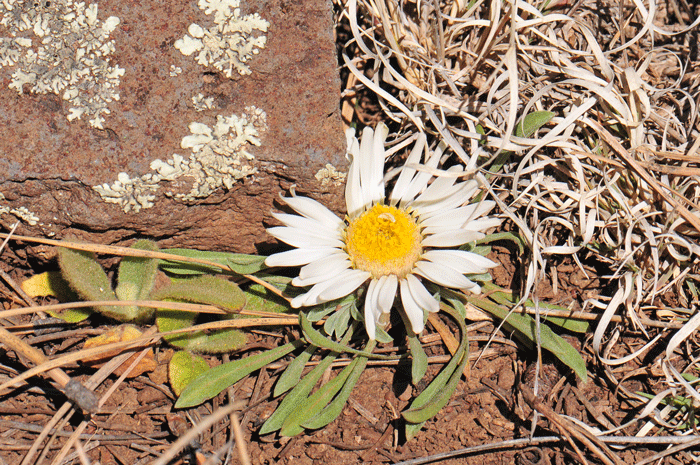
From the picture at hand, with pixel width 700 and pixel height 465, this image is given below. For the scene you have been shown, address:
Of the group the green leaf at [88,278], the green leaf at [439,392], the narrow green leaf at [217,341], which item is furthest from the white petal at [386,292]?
the green leaf at [88,278]

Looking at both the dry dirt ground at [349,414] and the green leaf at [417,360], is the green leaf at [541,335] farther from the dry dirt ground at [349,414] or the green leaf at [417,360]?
the green leaf at [417,360]

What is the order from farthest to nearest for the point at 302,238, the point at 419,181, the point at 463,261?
the point at 419,181 → the point at 302,238 → the point at 463,261

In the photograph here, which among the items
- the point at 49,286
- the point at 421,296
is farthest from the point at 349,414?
the point at 49,286

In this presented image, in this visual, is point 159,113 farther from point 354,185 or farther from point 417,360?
point 417,360

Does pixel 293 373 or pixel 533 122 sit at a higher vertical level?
pixel 533 122

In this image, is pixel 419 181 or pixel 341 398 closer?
pixel 341 398

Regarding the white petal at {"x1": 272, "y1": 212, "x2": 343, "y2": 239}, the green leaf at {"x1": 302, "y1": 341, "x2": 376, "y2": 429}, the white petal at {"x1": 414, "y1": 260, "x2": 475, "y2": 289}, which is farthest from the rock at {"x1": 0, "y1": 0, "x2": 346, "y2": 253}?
the green leaf at {"x1": 302, "y1": 341, "x2": 376, "y2": 429}

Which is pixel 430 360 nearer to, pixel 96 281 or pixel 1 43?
pixel 96 281
